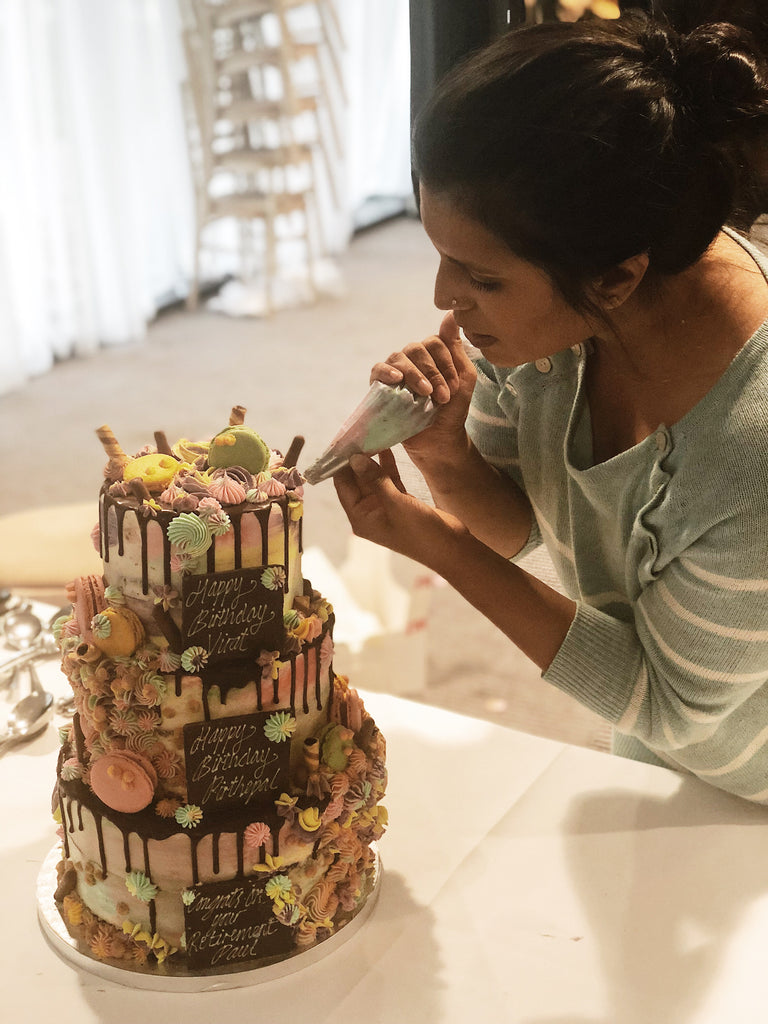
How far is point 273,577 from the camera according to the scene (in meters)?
0.94

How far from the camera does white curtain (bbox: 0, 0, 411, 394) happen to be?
13.4ft

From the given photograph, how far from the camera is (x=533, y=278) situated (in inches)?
38.4

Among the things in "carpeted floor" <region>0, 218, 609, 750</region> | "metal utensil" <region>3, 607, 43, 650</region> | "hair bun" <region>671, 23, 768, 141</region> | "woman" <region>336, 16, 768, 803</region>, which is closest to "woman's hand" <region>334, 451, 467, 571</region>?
"woman" <region>336, 16, 768, 803</region>

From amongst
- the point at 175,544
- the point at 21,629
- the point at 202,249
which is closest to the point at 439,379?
the point at 175,544

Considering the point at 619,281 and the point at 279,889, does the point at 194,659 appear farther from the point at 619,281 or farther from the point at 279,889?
the point at 619,281

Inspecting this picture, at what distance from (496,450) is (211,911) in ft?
2.12

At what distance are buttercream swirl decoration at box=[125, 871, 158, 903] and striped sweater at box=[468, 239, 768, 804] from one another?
1.38 ft

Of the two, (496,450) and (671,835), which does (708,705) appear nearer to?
(671,835)

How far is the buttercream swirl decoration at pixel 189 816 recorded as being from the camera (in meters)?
0.95

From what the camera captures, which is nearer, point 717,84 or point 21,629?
point 717,84

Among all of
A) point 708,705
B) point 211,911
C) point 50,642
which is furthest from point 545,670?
point 50,642

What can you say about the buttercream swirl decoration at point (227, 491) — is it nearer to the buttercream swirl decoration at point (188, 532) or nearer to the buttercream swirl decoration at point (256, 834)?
the buttercream swirl decoration at point (188, 532)

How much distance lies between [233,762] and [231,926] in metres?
0.16

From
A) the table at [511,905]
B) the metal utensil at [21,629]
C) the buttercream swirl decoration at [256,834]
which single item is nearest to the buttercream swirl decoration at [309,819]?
the buttercream swirl decoration at [256,834]
